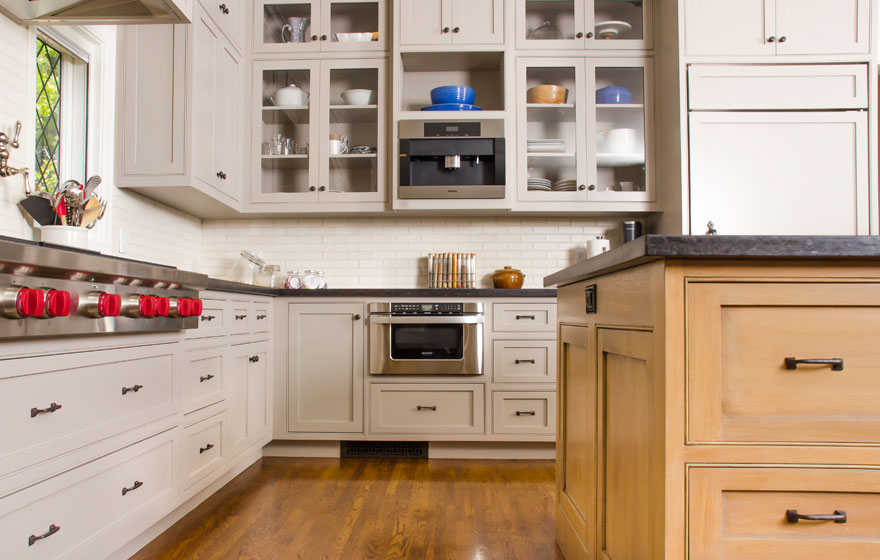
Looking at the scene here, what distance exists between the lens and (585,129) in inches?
133

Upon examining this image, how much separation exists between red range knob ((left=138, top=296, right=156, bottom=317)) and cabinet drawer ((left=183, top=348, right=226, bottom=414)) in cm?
41

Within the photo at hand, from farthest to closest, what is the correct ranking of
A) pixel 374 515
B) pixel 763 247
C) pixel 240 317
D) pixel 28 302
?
1. pixel 240 317
2. pixel 374 515
3. pixel 28 302
4. pixel 763 247

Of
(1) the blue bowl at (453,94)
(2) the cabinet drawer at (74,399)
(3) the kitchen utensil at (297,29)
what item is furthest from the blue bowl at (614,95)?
(2) the cabinet drawer at (74,399)

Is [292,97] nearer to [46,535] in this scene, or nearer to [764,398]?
[46,535]

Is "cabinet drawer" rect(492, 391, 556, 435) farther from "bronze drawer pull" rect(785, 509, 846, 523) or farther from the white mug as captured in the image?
"bronze drawer pull" rect(785, 509, 846, 523)

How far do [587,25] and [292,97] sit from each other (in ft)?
6.07

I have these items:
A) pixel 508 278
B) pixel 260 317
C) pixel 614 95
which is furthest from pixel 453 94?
pixel 260 317

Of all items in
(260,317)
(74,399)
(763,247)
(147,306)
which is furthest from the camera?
(260,317)

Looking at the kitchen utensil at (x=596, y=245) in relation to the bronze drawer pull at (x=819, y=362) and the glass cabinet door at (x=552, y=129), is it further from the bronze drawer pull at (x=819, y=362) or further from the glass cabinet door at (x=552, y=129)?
the bronze drawer pull at (x=819, y=362)

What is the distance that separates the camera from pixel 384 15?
3.39 metres

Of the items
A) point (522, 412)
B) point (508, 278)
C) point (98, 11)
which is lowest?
point (522, 412)

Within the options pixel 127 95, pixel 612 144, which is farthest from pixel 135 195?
pixel 612 144

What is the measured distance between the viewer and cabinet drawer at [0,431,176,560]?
4.08 feet

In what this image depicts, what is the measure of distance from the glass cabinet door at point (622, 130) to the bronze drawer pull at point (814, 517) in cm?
260
